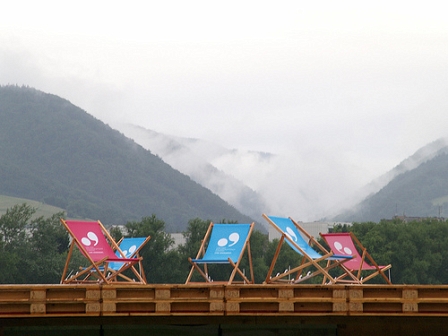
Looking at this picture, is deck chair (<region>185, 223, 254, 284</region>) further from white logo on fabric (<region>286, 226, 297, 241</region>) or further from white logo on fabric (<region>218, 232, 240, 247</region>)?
white logo on fabric (<region>286, 226, 297, 241</region>)

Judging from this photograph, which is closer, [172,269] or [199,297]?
[199,297]

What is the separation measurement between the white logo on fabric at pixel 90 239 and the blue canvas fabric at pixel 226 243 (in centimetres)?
181

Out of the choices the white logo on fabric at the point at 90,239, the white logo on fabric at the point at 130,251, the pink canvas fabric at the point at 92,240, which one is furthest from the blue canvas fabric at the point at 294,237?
the white logo on fabric at the point at 130,251

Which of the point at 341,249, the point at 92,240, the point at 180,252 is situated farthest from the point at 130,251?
the point at 180,252

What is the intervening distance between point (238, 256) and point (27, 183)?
7085 inches

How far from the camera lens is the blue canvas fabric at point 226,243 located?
52.5ft

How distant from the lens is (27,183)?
191250mm

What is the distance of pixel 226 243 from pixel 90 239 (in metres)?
2.49

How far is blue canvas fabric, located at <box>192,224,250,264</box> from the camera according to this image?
630 inches

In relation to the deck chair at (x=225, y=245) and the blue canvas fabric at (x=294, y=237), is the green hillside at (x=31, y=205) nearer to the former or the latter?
the deck chair at (x=225, y=245)

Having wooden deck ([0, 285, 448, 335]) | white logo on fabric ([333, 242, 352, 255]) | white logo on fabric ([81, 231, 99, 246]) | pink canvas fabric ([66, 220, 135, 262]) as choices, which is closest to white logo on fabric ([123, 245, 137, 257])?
pink canvas fabric ([66, 220, 135, 262])
